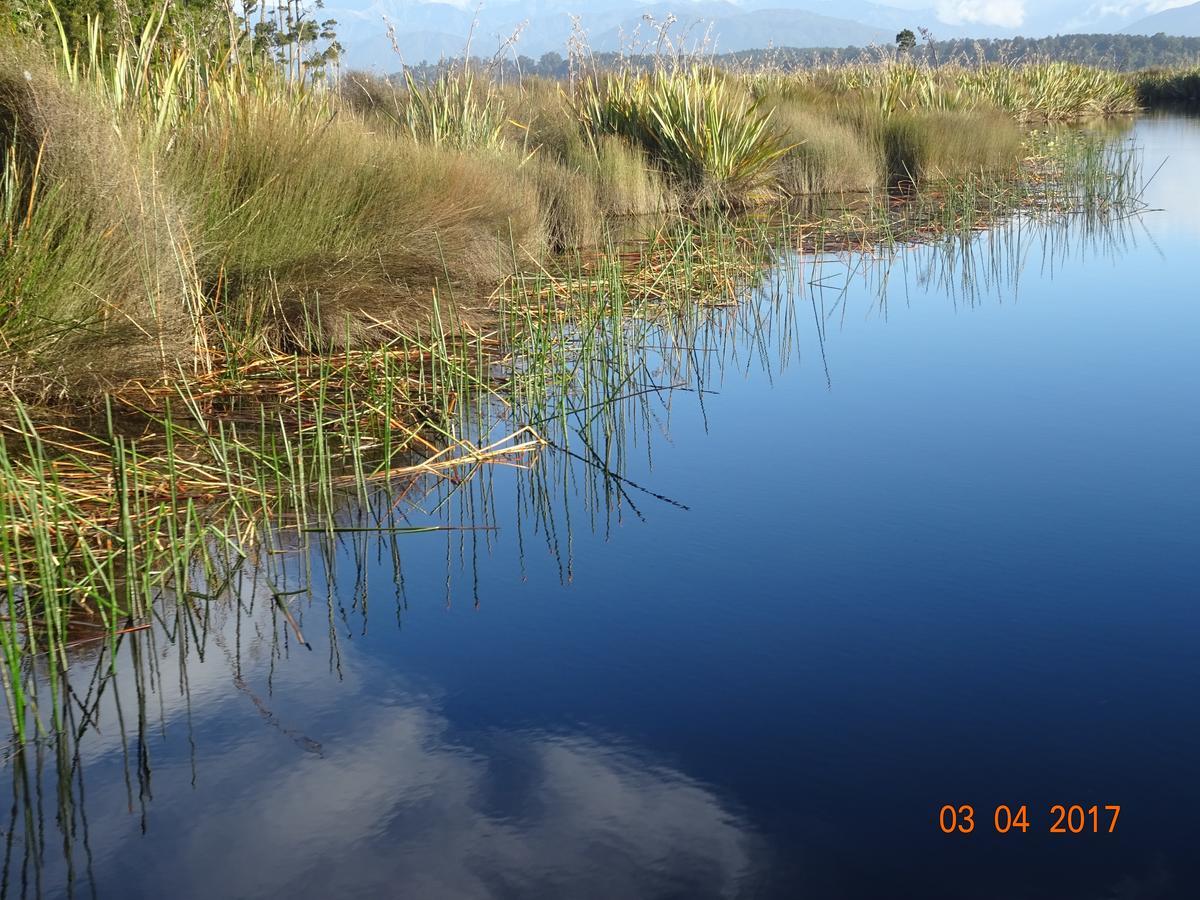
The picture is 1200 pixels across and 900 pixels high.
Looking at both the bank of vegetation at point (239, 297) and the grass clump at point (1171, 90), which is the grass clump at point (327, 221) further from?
the grass clump at point (1171, 90)

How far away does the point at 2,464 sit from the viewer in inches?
107

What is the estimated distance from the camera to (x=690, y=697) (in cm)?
246

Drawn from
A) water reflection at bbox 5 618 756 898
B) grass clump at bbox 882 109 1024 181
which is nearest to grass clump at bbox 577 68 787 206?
grass clump at bbox 882 109 1024 181

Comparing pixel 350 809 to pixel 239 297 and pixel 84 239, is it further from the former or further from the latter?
pixel 239 297

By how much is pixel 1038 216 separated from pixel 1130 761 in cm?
738

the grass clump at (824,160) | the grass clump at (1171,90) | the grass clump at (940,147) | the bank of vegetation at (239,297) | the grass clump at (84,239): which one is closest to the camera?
the bank of vegetation at (239,297)

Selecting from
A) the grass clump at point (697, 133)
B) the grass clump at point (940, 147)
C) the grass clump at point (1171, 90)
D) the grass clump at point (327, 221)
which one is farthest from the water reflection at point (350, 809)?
the grass clump at point (1171, 90)

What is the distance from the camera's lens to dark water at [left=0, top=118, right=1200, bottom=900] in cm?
200

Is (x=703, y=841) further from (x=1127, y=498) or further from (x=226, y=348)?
(x=226, y=348)

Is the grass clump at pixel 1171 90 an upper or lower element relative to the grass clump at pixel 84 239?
upper
